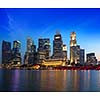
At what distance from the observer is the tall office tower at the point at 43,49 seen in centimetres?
595

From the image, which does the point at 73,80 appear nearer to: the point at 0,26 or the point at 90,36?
the point at 90,36

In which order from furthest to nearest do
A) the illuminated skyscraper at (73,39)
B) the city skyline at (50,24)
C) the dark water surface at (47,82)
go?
the illuminated skyscraper at (73,39) → the city skyline at (50,24) → the dark water surface at (47,82)

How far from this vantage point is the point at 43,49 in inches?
240

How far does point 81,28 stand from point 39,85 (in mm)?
1061

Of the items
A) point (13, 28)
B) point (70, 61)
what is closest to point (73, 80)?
point (70, 61)

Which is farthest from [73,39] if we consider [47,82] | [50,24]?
[47,82]

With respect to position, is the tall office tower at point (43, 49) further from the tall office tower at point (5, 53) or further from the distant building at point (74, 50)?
the tall office tower at point (5, 53)

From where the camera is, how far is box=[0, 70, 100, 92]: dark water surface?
5648mm

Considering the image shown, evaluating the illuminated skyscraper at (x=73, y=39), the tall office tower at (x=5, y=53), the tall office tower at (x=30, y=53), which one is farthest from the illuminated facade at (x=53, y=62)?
the tall office tower at (x=5, y=53)

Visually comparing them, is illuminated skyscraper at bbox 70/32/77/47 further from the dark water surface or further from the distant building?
the dark water surface

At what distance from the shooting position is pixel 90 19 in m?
5.81

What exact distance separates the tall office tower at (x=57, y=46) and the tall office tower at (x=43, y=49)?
10 cm

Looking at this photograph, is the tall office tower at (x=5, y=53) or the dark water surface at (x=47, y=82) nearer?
the dark water surface at (x=47, y=82)
